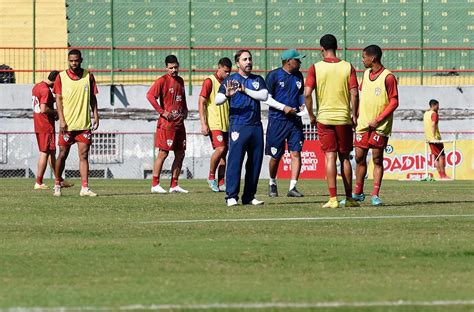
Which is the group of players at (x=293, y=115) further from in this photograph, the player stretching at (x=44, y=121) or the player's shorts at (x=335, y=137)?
the player stretching at (x=44, y=121)

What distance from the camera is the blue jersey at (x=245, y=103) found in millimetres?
14930

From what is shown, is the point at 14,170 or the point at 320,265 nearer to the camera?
the point at 320,265

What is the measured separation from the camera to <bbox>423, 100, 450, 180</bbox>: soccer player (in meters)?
30.3

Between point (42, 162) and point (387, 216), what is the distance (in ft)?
30.0

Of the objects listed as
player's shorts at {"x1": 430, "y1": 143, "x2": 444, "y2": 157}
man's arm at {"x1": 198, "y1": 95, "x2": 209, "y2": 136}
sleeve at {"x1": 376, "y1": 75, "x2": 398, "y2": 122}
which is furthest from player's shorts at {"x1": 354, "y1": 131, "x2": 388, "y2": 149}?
player's shorts at {"x1": 430, "y1": 143, "x2": 444, "y2": 157}

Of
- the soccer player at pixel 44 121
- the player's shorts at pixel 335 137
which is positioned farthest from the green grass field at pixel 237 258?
the soccer player at pixel 44 121

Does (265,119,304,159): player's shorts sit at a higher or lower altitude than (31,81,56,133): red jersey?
lower

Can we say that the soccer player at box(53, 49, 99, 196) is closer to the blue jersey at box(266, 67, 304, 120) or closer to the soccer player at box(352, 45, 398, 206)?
the blue jersey at box(266, 67, 304, 120)

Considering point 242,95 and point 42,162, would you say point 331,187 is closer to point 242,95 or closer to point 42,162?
point 242,95

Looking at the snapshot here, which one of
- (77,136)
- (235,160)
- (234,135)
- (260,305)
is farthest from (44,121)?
(260,305)

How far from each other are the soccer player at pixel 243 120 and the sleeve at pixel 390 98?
4.93ft

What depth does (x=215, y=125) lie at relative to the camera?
20266mm

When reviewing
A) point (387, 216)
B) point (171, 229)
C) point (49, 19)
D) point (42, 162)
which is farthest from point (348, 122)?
point (49, 19)

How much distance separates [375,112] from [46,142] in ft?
25.2
